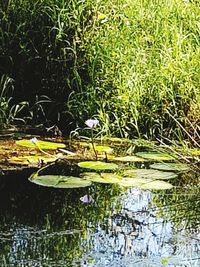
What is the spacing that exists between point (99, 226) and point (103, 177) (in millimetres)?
623

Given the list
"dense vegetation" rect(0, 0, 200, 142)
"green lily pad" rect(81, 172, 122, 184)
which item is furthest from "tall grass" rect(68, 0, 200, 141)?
"green lily pad" rect(81, 172, 122, 184)

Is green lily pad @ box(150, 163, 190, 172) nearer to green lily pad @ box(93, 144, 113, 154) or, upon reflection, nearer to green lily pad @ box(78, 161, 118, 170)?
green lily pad @ box(78, 161, 118, 170)

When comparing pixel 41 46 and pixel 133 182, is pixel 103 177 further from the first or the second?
pixel 41 46

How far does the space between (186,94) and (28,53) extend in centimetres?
103

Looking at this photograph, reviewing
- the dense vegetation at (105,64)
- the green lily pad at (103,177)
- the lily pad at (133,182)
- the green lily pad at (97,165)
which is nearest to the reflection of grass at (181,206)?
the lily pad at (133,182)

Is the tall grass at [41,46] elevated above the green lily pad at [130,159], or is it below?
above

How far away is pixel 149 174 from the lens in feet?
9.91

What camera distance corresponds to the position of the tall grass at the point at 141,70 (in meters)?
3.78

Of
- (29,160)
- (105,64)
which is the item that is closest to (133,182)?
(29,160)

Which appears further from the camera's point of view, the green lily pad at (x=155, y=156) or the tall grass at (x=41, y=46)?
the tall grass at (x=41, y=46)

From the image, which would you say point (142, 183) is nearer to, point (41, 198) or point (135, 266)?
point (41, 198)

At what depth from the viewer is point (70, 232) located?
2262 millimetres

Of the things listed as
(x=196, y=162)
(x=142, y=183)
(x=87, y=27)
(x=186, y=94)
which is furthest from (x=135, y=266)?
(x=87, y=27)

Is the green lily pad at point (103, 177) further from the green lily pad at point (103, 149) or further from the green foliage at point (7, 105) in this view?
Result: the green foliage at point (7, 105)
